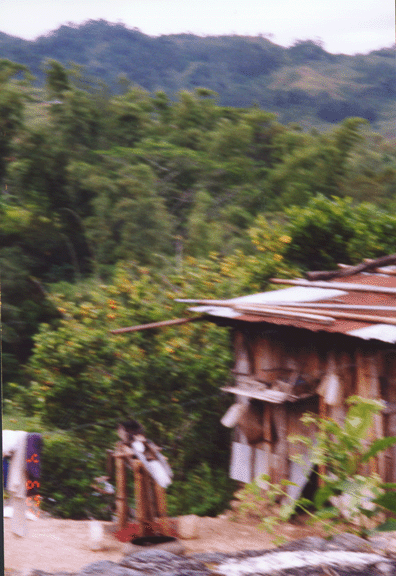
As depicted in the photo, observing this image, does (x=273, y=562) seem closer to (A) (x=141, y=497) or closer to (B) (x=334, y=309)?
(A) (x=141, y=497)

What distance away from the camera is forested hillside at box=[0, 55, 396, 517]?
13.2 feet

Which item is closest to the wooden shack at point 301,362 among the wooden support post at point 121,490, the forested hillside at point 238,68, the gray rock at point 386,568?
the gray rock at point 386,568

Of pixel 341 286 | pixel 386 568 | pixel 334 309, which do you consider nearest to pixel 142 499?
pixel 386 568

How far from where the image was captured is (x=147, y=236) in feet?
Answer: 15.3

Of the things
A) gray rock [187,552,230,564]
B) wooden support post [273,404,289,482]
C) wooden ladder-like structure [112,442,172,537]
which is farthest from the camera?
wooden support post [273,404,289,482]

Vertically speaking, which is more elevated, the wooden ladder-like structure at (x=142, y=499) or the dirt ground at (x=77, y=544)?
the wooden ladder-like structure at (x=142, y=499)

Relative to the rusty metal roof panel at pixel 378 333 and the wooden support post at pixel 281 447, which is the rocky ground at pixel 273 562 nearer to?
the wooden support post at pixel 281 447

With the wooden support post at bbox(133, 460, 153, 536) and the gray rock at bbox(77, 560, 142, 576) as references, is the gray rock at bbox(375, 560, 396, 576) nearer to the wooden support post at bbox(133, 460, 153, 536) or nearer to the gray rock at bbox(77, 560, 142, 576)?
the gray rock at bbox(77, 560, 142, 576)

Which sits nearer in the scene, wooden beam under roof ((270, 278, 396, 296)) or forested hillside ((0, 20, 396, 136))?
wooden beam under roof ((270, 278, 396, 296))

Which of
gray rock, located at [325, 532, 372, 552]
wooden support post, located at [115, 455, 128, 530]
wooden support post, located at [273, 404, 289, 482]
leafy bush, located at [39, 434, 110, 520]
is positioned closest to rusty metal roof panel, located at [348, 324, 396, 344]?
wooden support post, located at [273, 404, 289, 482]

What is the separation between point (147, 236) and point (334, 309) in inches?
76.4

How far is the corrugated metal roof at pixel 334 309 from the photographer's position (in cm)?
288

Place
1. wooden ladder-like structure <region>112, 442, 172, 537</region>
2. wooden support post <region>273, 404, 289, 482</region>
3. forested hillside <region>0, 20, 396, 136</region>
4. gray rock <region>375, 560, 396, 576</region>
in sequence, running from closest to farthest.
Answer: gray rock <region>375, 560, 396, 576</region> → wooden ladder-like structure <region>112, 442, 172, 537</region> → wooden support post <region>273, 404, 289, 482</region> → forested hillside <region>0, 20, 396, 136</region>

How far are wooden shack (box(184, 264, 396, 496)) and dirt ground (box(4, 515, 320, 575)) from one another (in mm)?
326
